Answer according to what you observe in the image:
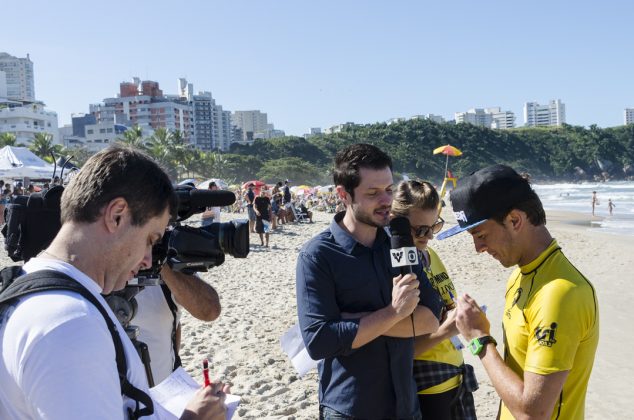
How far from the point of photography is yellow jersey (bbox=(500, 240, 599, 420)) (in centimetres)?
177

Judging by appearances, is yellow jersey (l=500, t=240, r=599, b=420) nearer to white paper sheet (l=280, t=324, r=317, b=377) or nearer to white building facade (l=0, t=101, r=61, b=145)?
white paper sheet (l=280, t=324, r=317, b=377)

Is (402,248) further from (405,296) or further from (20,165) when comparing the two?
(20,165)

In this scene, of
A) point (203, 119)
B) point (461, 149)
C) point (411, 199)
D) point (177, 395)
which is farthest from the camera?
point (203, 119)

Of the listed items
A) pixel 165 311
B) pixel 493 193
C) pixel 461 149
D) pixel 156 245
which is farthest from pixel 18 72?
pixel 493 193

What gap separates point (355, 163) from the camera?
2586 mm

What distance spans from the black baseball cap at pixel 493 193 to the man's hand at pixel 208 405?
108 centimetres

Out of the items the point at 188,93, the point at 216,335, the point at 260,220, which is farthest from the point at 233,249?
the point at 188,93

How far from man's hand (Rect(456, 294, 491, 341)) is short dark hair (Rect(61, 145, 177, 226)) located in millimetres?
1266

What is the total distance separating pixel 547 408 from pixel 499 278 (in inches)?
414

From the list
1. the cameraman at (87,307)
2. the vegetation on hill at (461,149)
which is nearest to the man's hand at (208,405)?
the cameraman at (87,307)

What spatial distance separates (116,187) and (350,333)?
1.31 metres

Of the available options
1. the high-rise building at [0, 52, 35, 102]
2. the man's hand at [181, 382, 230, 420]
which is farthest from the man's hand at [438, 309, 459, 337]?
the high-rise building at [0, 52, 35, 102]

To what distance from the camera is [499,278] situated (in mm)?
11758

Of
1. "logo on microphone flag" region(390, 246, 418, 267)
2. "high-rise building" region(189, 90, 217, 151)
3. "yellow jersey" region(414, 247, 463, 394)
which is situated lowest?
"yellow jersey" region(414, 247, 463, 394)
